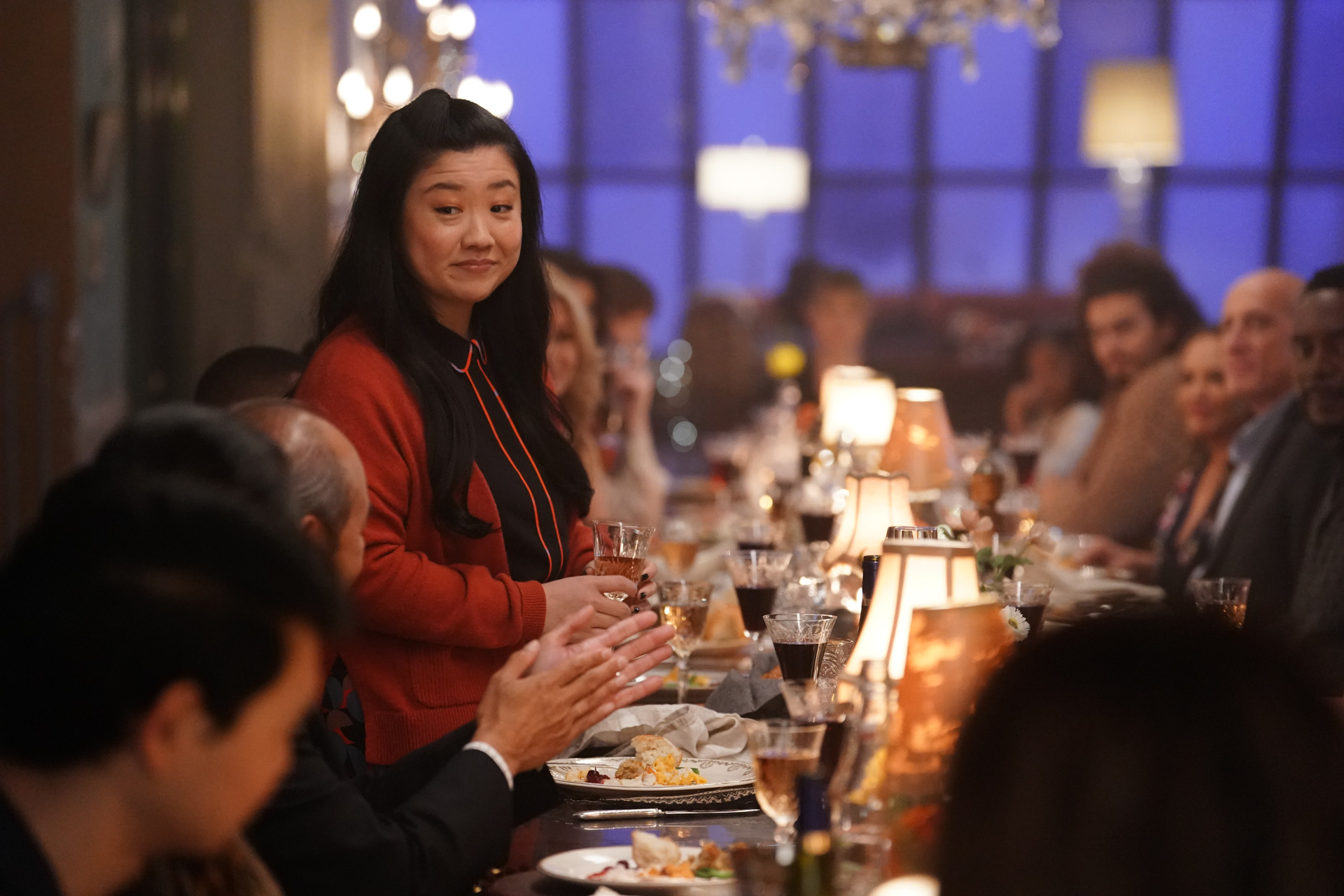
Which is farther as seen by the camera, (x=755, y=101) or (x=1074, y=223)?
(x=755, y=101)

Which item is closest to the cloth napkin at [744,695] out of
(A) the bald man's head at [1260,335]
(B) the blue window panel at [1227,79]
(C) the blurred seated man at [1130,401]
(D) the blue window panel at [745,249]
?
(A) the bald man's head at [1260,335]

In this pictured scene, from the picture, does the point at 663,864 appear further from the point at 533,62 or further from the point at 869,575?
the point at 533,62

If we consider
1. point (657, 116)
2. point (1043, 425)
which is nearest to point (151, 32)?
point (1043, 425)

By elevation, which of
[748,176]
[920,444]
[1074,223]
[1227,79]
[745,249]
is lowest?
[920,444]

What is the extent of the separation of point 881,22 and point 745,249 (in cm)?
721

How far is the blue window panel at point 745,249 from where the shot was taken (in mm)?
13805

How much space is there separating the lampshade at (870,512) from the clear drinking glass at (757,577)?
220 millimetres

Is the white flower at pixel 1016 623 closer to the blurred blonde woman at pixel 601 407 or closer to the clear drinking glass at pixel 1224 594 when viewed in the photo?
the clear drinking glass at pixel 1224 594

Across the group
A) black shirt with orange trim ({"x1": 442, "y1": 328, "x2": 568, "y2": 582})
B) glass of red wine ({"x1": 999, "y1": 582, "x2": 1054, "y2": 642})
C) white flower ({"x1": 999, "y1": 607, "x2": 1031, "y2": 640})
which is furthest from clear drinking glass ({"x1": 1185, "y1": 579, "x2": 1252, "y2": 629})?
black shirt with orange trim ({"x1": 442, "y1": 328, "x2": 568, "y2": 582})

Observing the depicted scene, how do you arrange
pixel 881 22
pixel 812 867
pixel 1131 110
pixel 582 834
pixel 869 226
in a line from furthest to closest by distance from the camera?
pixel 869 226 → pixel 1131 110 → pixel 881 22 → pixel 582 834 → pixel 812 867

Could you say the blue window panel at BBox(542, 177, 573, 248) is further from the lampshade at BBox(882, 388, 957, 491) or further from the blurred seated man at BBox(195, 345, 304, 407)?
the blurred seated man at BBox(195, 345, 304, 407)

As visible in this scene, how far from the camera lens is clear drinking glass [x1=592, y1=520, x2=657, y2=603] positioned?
2.13 metres

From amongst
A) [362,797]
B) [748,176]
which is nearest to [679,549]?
[362,797]

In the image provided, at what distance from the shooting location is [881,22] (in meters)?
6.68
